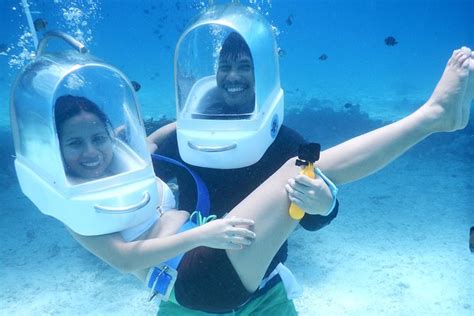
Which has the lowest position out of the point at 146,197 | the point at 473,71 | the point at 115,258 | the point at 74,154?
the point at 115,258

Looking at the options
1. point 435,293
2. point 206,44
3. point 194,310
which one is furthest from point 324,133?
point 194,310

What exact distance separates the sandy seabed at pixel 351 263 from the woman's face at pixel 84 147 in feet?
9.05

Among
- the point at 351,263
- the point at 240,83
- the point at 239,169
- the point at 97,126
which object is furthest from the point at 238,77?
the point at 351,263

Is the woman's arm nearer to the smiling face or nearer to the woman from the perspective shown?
the woman

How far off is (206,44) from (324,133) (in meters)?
9.55

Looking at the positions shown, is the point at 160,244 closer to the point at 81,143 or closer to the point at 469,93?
the point at 81,143

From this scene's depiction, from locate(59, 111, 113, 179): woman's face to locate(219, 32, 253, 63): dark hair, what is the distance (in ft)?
3.71

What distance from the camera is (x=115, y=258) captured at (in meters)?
2.22

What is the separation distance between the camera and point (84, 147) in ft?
7.91

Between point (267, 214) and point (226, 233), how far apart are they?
0.32 meters

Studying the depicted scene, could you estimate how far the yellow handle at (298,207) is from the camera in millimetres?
2309

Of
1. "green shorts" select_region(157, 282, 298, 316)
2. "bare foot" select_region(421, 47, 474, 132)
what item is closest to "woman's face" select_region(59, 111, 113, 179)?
"green shorts" select_region(157, 282, 298, 316)

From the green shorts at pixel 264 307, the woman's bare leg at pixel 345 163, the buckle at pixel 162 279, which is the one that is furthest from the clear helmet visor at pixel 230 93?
the green shorts at pixel 264 307

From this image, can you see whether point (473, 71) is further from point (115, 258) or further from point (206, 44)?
point (115, 258)
